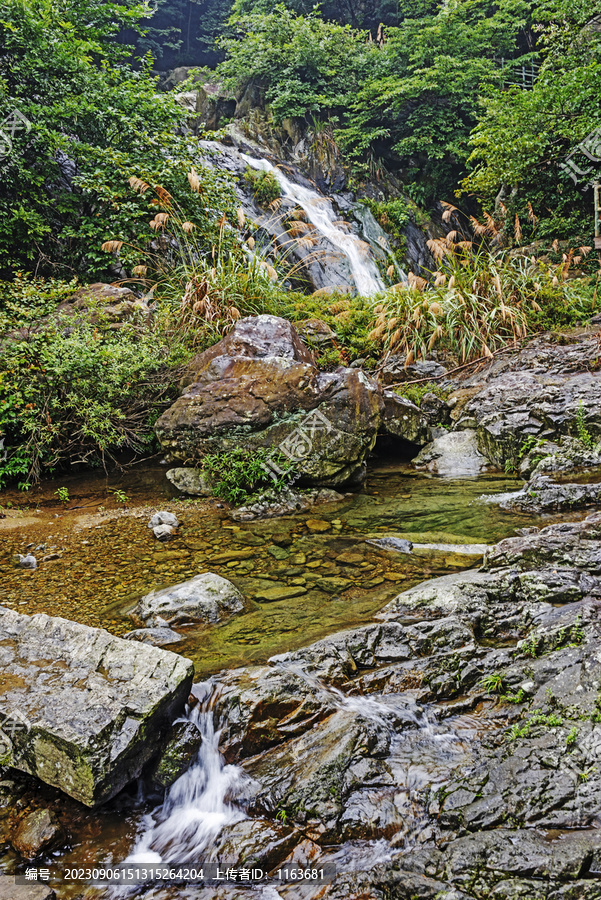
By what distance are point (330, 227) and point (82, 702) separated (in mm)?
13175

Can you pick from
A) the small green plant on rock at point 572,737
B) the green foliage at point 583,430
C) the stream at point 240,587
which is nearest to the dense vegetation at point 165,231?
the stream at point 240,587

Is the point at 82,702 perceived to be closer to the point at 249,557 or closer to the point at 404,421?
the point at 249,557

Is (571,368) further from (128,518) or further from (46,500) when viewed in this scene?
(46,500)

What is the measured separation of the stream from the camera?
188 centimetres

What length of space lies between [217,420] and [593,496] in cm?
350

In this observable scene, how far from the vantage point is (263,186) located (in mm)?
12836

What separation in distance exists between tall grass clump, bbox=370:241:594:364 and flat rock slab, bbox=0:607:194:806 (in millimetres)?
6262

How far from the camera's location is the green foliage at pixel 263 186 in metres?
12.8

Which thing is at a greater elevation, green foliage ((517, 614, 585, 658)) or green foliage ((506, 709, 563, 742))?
green foliage ((517, 614, 585, 658))

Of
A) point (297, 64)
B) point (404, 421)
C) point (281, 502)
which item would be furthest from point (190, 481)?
point (297, 64)

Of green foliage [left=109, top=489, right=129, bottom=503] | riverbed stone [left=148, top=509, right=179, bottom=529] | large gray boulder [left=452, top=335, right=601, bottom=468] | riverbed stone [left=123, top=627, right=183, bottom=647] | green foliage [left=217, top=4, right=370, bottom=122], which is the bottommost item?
riverbed stone [left=123, top=627, right=183, bottom=647]

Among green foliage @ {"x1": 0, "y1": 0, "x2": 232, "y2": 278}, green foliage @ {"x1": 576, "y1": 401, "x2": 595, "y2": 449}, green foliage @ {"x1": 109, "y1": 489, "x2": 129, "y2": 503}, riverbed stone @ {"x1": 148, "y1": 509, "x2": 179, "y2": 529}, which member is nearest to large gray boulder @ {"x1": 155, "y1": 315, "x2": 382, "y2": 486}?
green foliage @ {"x1": 109, "y1": 489, "x2": 129, "y2": 503}

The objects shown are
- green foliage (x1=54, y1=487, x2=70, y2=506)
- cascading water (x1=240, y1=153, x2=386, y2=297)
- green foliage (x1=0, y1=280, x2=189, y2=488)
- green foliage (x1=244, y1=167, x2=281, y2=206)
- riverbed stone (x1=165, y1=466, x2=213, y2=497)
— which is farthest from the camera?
green foliage (x1=244, y1=167, x2=281, y2=206)

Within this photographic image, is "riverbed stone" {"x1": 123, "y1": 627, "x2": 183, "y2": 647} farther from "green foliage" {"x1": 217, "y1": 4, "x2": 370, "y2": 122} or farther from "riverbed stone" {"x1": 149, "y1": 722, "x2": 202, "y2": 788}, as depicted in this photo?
"green foliage" {"x1": 217, "y1": 4, "x2": 370, "y2": 122}
